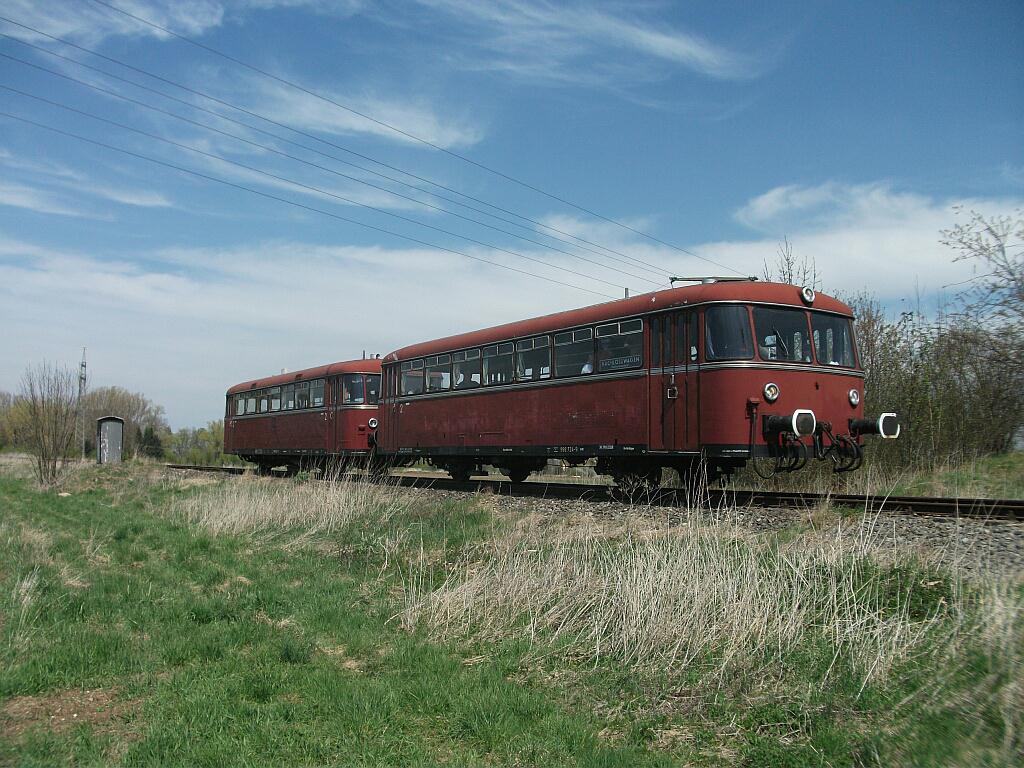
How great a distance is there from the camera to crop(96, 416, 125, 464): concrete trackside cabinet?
35688mm

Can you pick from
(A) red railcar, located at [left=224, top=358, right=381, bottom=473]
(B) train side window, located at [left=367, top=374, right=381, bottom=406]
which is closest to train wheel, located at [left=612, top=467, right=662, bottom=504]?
(A) red railcar, located at [left=224, top=358, right=381, bottom=473]

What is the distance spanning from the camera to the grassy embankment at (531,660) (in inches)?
160

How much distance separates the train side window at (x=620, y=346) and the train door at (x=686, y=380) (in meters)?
0.75

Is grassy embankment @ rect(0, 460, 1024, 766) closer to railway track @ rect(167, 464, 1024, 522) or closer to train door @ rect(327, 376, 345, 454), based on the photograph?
railway track @ rect(167, 464, 1024, 522)

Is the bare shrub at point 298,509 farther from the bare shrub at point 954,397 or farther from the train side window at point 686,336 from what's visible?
the bare shrub at point 954,397

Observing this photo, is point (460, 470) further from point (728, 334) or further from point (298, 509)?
point (728, 334)

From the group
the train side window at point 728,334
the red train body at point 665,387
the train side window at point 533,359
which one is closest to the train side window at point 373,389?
the red train body at point 665,387

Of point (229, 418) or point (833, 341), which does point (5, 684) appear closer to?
point (833, 341)

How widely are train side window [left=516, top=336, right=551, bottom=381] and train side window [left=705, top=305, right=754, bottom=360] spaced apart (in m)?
3.73

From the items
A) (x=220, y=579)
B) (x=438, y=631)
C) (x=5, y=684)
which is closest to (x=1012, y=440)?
(x=438, y=631)

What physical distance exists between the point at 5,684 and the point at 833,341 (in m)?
11.4

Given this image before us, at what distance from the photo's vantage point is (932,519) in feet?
28.3

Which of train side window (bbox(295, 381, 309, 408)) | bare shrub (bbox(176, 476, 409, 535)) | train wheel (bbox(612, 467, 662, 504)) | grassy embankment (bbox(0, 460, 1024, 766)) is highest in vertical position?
train side window (bbox(295, 381, 309, 408))

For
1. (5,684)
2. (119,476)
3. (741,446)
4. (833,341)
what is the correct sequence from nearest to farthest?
(5,684), (741,446), (833,341), (119,476)
